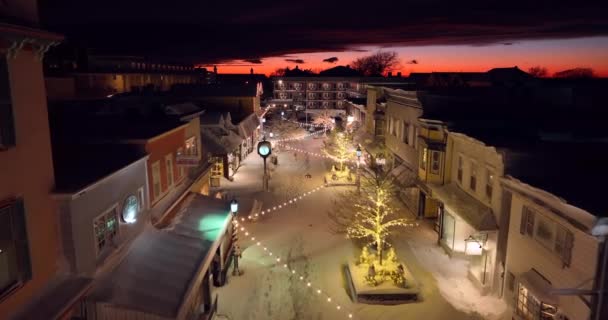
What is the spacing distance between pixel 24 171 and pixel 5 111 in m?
1.21

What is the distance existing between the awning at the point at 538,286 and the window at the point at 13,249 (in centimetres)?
1303

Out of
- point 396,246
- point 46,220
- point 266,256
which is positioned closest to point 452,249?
point 396,246

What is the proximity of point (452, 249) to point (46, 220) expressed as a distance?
17.9 m

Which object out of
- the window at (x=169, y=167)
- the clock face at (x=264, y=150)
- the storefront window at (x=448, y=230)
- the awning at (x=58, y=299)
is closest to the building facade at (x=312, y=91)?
the clock face at (x=264, y=150)

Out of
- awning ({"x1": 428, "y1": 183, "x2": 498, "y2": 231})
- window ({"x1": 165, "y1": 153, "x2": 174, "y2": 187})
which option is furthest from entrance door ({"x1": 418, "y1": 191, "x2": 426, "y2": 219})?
window ({"x1": 165, "y1": 153, "x2": 174, "y2": 187})

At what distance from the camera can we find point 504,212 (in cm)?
1669

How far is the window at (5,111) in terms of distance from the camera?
7770mm

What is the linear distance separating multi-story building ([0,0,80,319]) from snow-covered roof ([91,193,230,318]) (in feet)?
5.07

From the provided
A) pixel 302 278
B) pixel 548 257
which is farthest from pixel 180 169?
pixel 548 257

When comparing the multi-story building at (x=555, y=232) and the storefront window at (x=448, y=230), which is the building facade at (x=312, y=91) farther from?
the multi-story building at (x=555, y=232)

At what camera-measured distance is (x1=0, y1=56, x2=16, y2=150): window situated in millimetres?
7770

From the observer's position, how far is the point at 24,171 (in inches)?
328

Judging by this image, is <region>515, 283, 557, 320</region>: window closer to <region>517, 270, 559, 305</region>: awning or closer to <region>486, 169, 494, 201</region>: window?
<region>517, 270, 559, 305</region>: awning

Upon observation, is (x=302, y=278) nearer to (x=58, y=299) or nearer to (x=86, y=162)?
(x=86, y=162)
